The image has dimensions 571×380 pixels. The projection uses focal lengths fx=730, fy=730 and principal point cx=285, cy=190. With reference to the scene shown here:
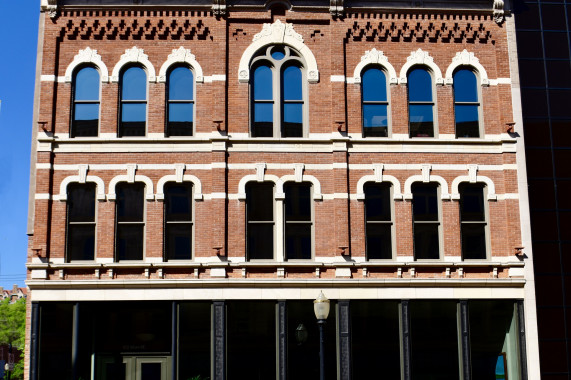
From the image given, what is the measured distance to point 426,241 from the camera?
2248cm

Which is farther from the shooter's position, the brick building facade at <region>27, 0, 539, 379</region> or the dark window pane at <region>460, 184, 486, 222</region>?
the dark window pane at <region>460, 184, 486, 222</region>

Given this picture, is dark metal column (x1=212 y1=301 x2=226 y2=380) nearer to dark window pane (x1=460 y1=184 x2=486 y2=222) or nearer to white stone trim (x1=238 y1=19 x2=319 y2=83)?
white stone trim (x1=238 y1=19 x2=319 y2=83)

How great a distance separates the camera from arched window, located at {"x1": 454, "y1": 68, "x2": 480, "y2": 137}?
2331 cm

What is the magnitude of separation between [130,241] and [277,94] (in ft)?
21.0

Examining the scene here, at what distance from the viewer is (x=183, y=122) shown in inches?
895

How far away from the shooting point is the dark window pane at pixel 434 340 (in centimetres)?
2180

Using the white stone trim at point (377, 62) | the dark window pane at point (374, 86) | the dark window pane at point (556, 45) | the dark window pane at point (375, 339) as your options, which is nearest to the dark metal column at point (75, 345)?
the dark window pane at point (375, 339)

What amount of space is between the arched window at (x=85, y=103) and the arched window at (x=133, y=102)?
799mm

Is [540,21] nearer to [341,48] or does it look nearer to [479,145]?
[479,145]

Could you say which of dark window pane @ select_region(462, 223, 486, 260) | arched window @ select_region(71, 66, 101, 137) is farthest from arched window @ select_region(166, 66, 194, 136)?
dark window pane @ select_region(462, 223, 486, 260)

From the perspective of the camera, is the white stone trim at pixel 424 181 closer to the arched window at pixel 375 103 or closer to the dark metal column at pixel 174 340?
the arched window at pixel 375 103

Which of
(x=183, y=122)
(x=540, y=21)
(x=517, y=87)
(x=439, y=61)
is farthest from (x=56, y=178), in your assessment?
(x=540, y=21)

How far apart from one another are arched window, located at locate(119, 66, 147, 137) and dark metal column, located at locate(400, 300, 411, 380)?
956 centimetres


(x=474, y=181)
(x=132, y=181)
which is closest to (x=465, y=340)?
(x=474, y=181)
